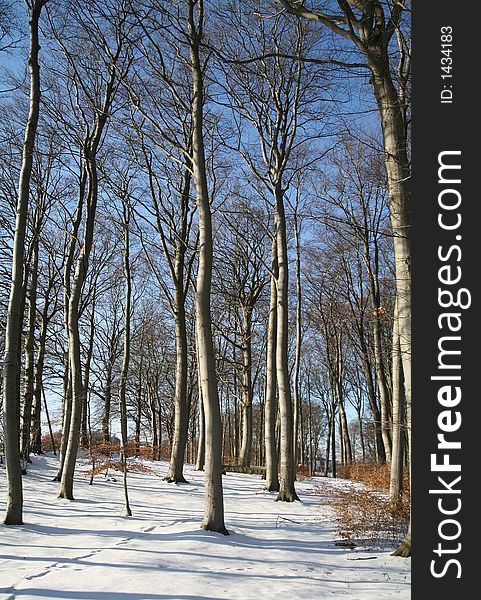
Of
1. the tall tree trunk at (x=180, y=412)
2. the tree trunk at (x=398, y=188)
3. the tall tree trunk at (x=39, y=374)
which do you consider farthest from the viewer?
the tall tree trunk at (x=39, y=374)

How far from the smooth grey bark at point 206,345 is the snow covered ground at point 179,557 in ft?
1.46

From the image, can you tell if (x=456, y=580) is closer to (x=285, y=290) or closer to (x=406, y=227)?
(x=406, y=227)

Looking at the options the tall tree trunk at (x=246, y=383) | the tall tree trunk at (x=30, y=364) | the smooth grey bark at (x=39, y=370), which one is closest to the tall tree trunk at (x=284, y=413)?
the tall tree trunk at (x=246, y=383)

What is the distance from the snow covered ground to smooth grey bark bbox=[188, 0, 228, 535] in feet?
1.46

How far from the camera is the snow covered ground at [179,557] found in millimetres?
5270

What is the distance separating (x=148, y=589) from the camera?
5.14 m

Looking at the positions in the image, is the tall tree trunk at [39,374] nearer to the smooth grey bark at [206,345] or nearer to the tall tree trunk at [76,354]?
the tall tree trunk at [76,354]

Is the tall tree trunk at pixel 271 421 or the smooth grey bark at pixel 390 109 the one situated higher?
the smooth grey bark at pixel 390 109

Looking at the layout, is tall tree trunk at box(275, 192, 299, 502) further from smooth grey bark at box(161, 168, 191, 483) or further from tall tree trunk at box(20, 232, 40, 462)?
tall tree trunk at box(20, 232, 40, 462)

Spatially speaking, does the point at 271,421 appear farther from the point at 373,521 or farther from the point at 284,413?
the point at 373,521

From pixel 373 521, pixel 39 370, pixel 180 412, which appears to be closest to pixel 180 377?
pixel 180 412

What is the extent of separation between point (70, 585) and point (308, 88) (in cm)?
1291

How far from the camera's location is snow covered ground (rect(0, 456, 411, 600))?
17.3 feet

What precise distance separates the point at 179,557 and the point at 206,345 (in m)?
3.09
